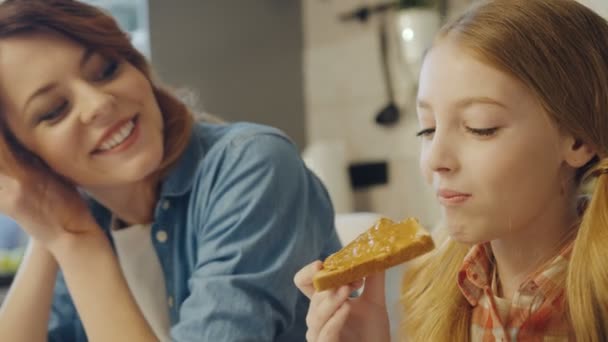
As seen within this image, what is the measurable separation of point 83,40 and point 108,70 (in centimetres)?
6

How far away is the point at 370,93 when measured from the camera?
2.15 meters

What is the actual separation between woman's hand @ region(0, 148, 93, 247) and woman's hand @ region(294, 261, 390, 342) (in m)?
0.48

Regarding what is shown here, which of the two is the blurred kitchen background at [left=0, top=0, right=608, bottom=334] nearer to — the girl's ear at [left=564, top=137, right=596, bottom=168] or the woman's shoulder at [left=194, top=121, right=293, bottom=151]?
the woman's shoulder at [left=194, top=121, right=293, bottom=151]

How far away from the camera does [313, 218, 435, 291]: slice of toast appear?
650mm

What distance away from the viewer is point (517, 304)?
0.69 meters

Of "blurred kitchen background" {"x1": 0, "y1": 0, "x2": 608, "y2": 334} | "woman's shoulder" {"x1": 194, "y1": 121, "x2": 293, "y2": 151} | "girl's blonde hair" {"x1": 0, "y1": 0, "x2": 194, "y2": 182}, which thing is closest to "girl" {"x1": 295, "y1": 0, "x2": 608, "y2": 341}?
"woman's shoulder" {"x1": 194, "y1": 121, "x2": 293, "y2": 151}

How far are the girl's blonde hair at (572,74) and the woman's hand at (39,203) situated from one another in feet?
2.18

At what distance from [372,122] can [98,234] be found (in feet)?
4.17

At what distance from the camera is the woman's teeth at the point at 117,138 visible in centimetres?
94

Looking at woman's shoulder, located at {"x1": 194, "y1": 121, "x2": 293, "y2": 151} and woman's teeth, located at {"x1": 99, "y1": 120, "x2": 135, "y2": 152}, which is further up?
woman's teeth, located at {"x1": 99, "y1": 120, "x2": 135, "y2": 152}

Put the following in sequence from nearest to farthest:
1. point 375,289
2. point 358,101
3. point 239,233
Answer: point 375,289
point 239,233
point 358,101

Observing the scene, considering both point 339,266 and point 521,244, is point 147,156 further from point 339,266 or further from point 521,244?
point 521,244

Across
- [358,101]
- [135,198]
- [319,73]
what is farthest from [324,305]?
[319,73]

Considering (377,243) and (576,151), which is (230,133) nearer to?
(377,243)
